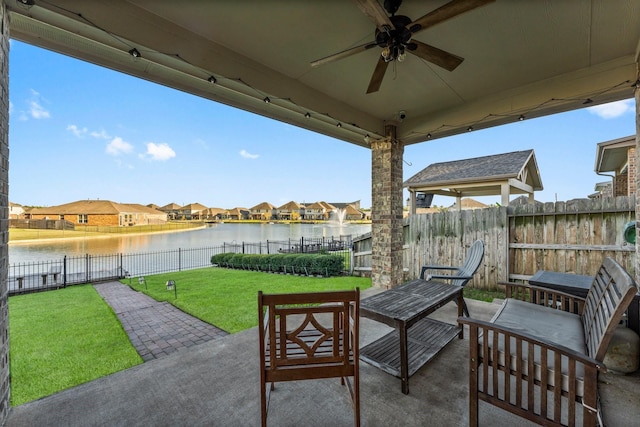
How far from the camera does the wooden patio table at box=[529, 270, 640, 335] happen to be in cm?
224

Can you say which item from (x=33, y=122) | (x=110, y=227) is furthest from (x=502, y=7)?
(x=110, y=227)

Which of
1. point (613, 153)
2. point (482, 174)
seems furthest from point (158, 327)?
point (613, 153)

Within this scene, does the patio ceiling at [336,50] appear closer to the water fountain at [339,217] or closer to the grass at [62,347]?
the grass at [62,347]

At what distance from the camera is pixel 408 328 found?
2.15m

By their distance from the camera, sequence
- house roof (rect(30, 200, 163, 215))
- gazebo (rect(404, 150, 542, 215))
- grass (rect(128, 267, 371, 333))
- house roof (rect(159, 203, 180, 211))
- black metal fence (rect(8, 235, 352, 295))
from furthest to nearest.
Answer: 1. house roof (rect(159, 203, 180, 211))
2. house roof (rect(30, 200, 163, 215))
3. gazebo (rect(404, 150, 542, 215))
4. black metal fence (rect(8, 235, 352, 295))
5. grass (rect(128, 267, 371, 333))

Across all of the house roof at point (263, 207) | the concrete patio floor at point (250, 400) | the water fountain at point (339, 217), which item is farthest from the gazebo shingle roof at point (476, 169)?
the house roof at point (263, 207)

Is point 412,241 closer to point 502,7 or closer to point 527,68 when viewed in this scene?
point 527,68

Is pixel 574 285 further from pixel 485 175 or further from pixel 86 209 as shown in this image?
pixel 86 209

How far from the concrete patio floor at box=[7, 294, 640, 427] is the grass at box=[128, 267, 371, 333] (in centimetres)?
114

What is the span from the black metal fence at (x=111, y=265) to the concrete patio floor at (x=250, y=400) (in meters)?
5.28

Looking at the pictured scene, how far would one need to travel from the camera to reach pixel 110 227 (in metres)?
23.4

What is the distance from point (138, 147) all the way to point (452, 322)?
32.0 metres

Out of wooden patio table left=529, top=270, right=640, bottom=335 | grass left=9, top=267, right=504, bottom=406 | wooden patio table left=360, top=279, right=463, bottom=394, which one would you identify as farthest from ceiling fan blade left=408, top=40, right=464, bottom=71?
grass left=9, top=267, right=504, bottom=406

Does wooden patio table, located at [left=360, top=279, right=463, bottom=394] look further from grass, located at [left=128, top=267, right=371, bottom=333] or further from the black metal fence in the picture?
the black metal fence
